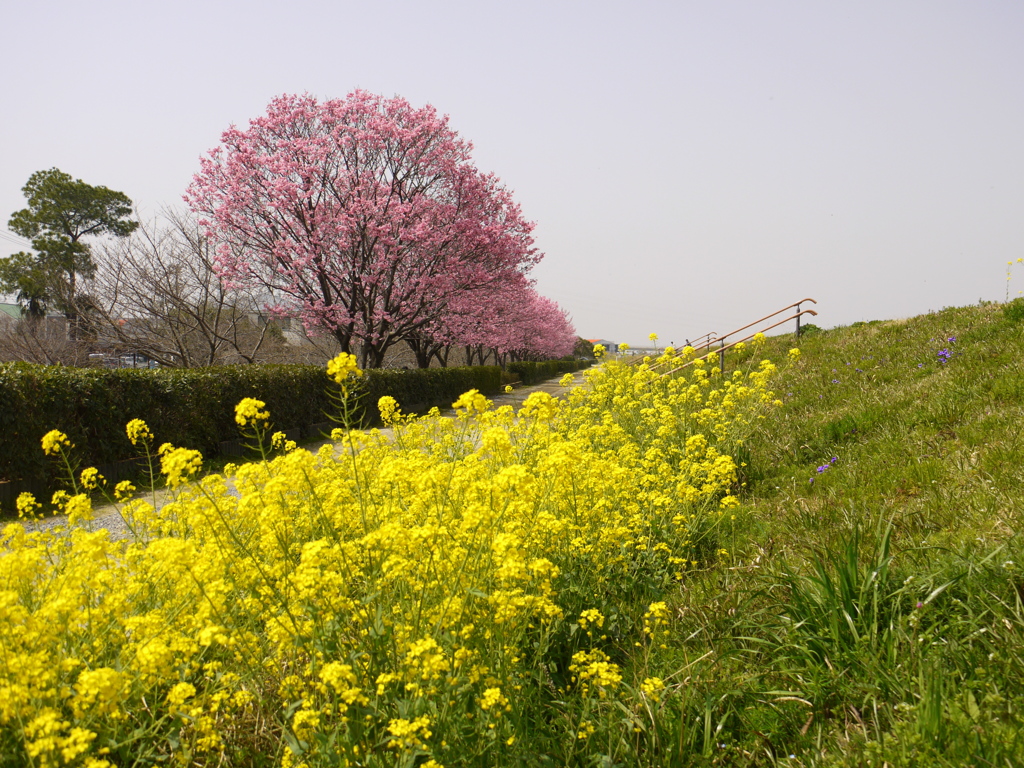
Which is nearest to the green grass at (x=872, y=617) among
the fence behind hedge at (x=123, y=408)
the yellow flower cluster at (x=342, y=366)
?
the yellow flower cluster at (x=342, y=366)

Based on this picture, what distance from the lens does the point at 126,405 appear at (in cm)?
913

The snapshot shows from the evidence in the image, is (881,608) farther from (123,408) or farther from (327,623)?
(123,408)

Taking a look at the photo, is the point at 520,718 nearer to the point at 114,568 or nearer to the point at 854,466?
the point at 114,568

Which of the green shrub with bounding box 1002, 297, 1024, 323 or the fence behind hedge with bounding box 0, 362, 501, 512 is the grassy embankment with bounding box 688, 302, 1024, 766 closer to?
the green shrub with bounding box 1002, 297, 1024, 323

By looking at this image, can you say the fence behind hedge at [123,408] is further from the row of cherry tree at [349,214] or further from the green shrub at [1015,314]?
the green shrub at [1015,314]

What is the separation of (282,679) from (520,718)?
3.20 feet

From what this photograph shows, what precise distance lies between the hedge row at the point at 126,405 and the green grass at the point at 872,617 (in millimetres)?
3154

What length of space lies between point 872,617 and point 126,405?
32.2 feet

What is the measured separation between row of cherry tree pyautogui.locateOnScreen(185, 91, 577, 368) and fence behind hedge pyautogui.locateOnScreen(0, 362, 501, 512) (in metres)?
5.71

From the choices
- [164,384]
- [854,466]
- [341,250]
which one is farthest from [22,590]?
[341,250]

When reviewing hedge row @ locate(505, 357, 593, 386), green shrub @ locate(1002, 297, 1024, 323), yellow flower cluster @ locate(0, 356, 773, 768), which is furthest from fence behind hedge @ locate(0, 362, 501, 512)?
hedge row @ locate(505, 357, 593, 386)

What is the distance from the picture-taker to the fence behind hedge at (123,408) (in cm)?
768

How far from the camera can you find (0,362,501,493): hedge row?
7707mm

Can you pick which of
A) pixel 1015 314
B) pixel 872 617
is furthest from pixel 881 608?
pixel 1015 314
